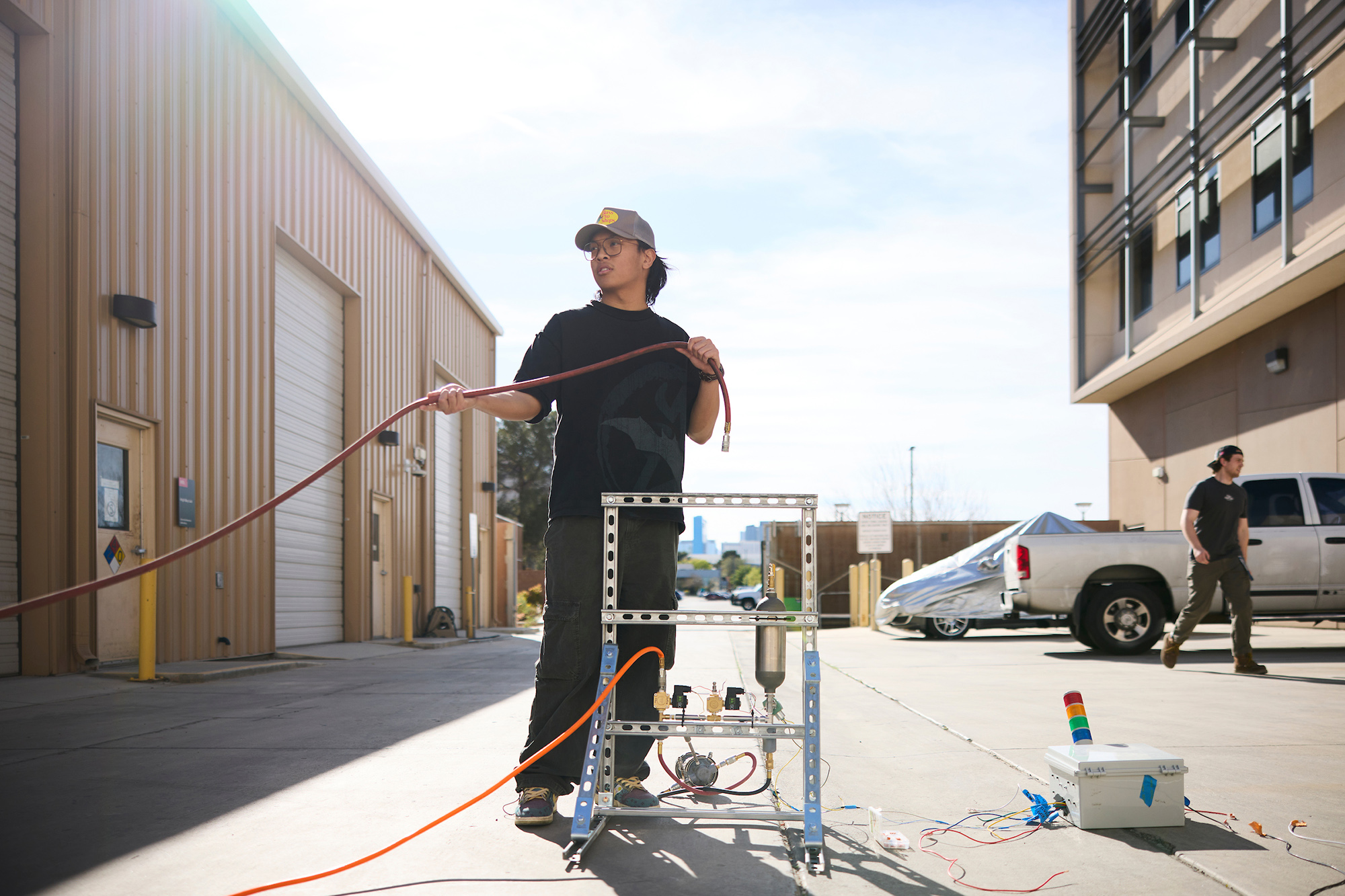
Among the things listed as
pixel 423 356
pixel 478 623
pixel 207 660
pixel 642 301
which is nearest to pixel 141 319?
pixel 207 660

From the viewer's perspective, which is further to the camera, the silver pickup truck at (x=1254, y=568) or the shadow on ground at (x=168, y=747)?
the silver pickup truck at (x=1254, y=568)

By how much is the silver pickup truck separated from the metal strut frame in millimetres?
7581

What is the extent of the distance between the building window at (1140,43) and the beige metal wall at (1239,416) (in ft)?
17.9

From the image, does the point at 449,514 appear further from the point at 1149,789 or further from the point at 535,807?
the point at 1149,789

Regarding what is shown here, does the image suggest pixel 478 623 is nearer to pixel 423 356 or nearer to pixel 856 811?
pixel 423 356

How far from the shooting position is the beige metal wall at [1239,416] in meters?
12.6

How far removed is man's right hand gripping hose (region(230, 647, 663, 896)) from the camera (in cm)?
225

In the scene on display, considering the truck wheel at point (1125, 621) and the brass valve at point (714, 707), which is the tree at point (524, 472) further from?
the brass valve at point (714, 707)

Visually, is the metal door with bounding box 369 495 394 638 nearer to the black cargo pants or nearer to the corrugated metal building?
the corrugated metal building

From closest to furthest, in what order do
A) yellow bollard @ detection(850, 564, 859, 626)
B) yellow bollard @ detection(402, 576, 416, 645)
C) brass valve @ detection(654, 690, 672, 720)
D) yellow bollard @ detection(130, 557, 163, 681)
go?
1. brass valve @ detection(654, 690, 672, 720)
2. yellow bollard @ detection(130, 557, 163, 681)
3. yellow bollard @ detection(402, 576, 416, 645)
4. yellow bollard @ detection(850, 564, 859, 626)

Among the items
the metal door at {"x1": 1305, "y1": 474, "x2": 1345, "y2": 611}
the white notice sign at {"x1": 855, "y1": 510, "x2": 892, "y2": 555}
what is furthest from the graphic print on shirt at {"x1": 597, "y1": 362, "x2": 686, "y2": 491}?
the white notice sign at {"x1": 855, "y1": 510, "x2": 892, "y2": 555}

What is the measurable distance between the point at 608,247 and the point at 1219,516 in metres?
6.13

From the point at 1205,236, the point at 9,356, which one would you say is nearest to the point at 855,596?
the point at 1205,236

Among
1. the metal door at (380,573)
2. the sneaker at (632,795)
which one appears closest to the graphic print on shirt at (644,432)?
the sneaker at (632,795)
